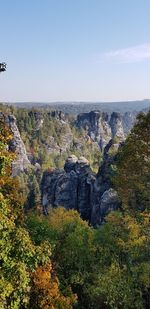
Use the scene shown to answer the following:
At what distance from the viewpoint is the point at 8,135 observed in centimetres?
1634

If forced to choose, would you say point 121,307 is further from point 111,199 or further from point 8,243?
point 111,199

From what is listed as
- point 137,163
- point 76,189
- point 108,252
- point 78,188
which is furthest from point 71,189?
point 137,163

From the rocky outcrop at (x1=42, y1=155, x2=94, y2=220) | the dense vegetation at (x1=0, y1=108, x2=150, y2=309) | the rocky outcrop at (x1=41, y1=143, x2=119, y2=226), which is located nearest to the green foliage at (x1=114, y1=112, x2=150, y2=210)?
the dense vegetation at (x1=0, y1=108, x2=150, y2=309)

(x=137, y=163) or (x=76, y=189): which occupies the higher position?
(x=137, y=163)

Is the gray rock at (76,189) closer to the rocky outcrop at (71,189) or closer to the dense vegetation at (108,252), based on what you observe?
the rocky outcrop at (71,189)

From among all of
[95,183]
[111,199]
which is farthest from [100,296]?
[95,183]

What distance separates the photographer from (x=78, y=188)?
10388 cm

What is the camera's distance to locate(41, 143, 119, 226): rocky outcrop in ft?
297

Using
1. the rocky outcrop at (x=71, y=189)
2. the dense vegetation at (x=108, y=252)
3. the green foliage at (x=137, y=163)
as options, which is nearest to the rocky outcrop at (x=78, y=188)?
the rocky outcrop at (x=71, y=189)

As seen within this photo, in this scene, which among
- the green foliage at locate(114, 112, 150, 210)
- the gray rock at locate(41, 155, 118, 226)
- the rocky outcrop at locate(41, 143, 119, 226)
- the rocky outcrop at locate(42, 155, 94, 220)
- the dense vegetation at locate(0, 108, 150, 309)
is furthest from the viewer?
the rocky outcrop at locate(42, 155, 94, 220)

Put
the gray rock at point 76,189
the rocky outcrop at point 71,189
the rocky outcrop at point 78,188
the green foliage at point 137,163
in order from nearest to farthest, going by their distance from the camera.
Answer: the green foliage at point 137,163 → the rocky outcrop at point 78,188 → the gray rock at point 76,189 → the rocky outcrop at point 71,189

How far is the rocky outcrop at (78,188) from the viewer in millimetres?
90500

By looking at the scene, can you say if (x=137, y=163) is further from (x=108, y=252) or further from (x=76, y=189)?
(x=76, y=189)

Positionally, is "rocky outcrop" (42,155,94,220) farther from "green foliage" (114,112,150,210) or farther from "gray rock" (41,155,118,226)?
"green foliage" (114,112,150,210)
